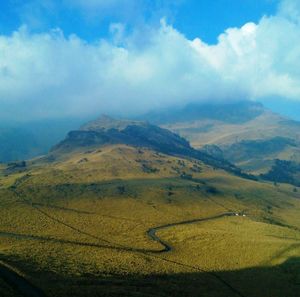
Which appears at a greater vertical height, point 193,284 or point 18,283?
point 18,283

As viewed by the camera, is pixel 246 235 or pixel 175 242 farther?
pixel 246 235

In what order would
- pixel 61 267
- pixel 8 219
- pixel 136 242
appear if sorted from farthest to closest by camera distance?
pixel 8 219 → pixel 136 242 → pixel 61 267

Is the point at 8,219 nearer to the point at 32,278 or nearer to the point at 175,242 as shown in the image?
the point at 175,242

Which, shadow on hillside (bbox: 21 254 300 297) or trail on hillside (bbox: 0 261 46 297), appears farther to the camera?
shadow on hillside (bbox: 21 254 300 297)

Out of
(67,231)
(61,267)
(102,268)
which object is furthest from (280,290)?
(67,231)

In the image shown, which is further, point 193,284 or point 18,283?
point 193,284

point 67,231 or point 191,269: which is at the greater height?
point 67,231

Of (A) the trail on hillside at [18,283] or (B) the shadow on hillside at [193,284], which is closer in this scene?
(A) the trail on hillside at [18,283]

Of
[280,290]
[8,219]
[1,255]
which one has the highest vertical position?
[8,219]
